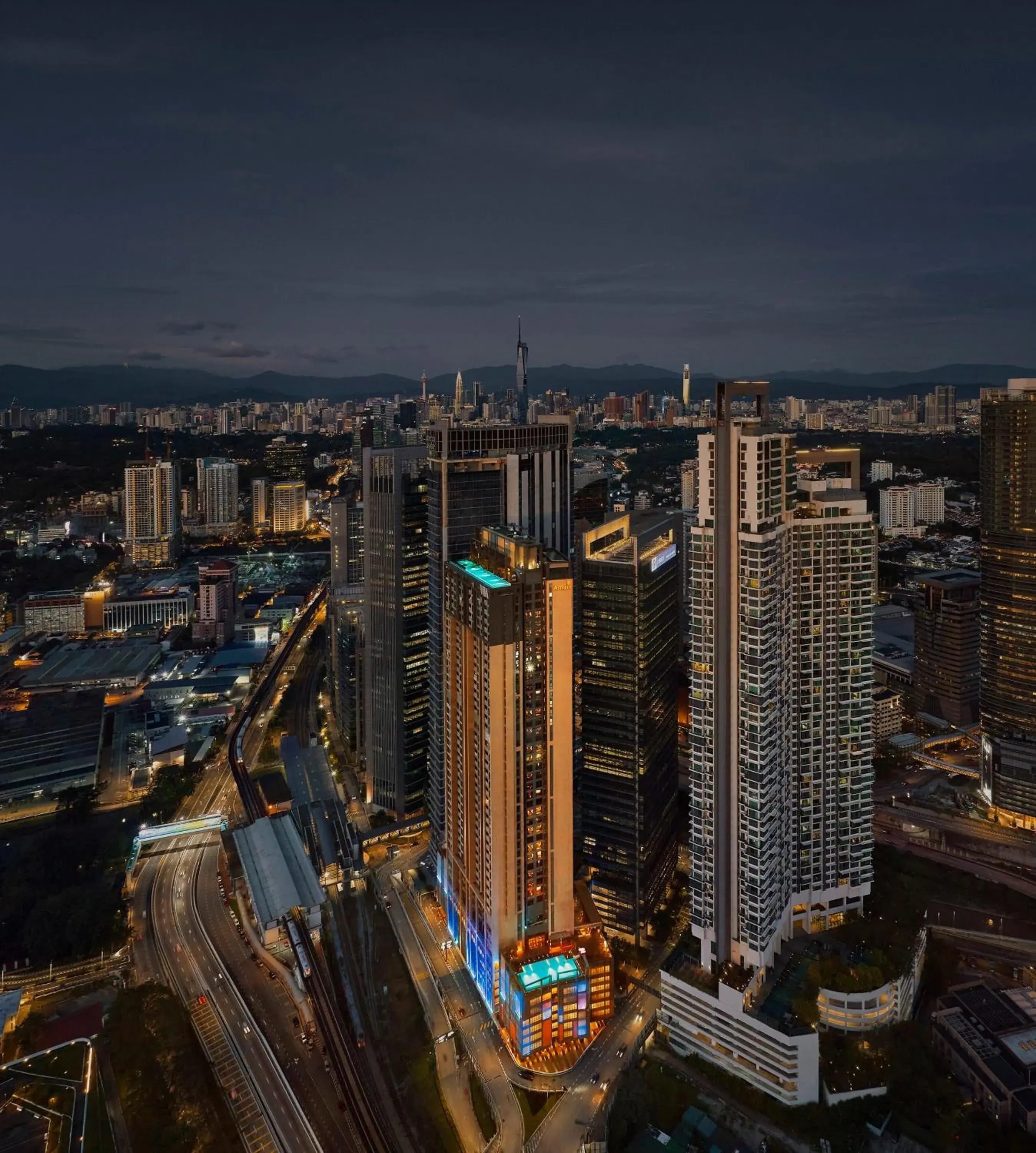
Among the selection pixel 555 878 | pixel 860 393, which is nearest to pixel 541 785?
pixel 555 878

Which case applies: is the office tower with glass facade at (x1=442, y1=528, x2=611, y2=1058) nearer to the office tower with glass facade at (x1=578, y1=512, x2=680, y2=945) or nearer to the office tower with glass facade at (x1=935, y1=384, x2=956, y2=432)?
the office tower with glass facade at (x1=578, y1=512, x2=680, y2=945)

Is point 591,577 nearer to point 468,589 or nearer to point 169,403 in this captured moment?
point 468,589

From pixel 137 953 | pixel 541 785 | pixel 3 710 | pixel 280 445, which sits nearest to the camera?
pixel 541 785

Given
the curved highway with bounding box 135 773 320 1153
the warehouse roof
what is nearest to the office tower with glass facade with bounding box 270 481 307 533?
the warehouse roof

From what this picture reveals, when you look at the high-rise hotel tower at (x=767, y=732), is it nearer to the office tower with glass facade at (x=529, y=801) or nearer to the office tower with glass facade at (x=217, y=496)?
the office tower with glass facade at (x=529, y=801)

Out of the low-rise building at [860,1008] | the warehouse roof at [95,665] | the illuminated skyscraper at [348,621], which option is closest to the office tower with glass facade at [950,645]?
the low-rise building at [860,1008]

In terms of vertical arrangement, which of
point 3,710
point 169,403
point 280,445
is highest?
point 169,403
